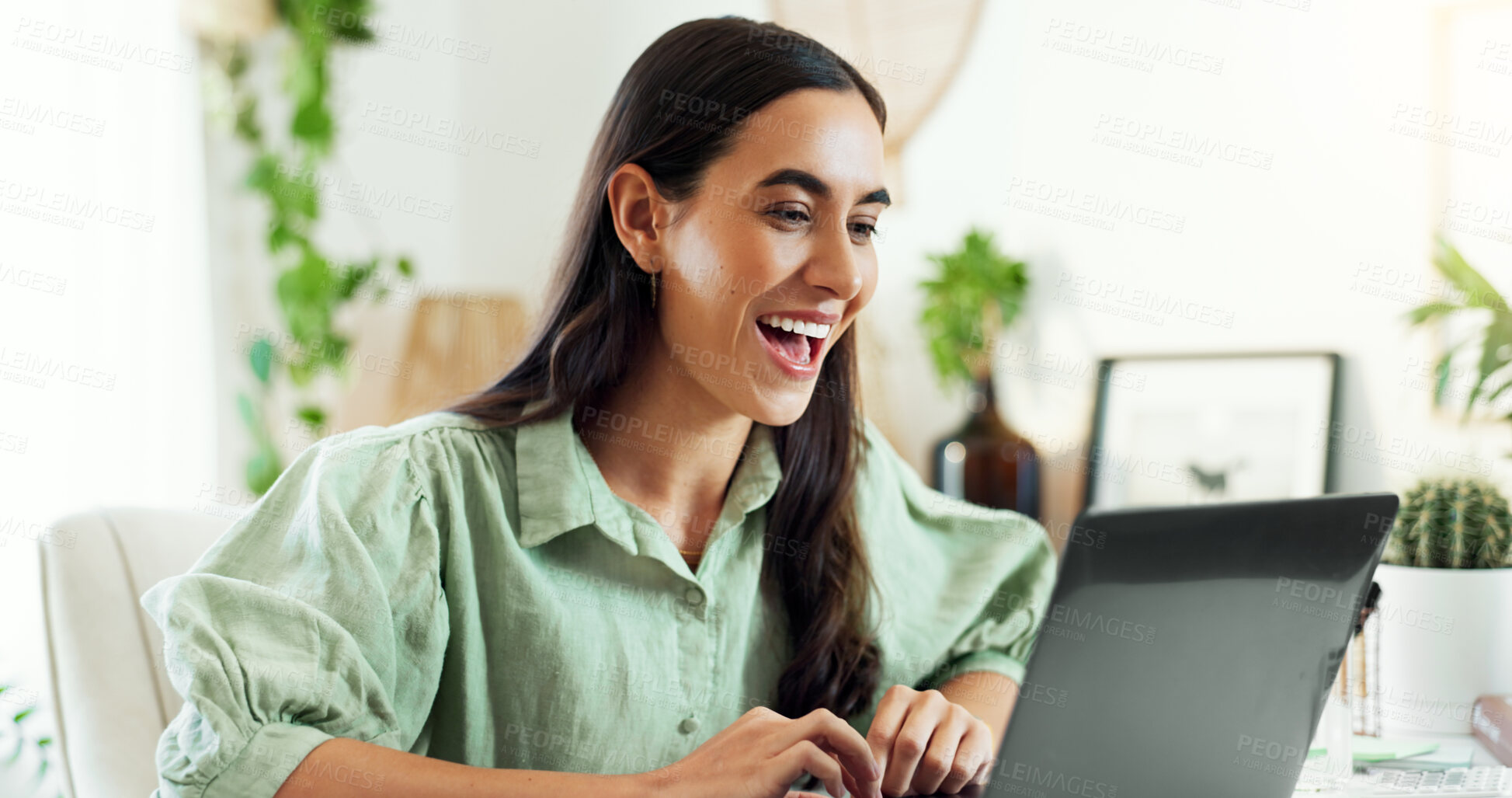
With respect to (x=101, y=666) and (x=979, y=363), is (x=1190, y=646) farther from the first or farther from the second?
(x=979, y=363)

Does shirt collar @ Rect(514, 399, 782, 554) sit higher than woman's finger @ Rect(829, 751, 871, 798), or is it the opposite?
shirt collar @ Rect(514, 399, 782, 554)

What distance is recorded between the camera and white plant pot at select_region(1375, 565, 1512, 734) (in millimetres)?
1097

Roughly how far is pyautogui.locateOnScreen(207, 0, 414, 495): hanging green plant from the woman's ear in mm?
1663

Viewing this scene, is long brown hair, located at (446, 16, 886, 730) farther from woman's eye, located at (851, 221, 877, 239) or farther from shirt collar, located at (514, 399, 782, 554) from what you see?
woman's eye, located at (851, 221, 877, 239)

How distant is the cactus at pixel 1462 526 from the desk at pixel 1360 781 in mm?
178

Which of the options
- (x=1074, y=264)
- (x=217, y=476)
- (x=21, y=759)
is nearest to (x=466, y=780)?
(x=21, y=759)

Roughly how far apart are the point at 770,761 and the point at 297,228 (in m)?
2.21

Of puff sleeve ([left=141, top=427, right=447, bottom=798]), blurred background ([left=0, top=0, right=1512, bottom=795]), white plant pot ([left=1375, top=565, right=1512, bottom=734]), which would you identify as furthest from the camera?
blurred background ([left=0, top=0, right=1512, bottom=795])

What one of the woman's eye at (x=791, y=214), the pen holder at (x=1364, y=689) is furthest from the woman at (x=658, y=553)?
the pen holder at (x=1364, y=689)

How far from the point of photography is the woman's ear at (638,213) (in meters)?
1.06

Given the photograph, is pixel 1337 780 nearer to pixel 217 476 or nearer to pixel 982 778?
pixel 982 778

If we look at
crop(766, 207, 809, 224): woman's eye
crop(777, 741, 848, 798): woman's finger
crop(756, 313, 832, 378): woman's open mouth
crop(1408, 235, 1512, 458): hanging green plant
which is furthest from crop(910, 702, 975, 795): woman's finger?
crop(1408, 235, 1512, 458): hanging green plant

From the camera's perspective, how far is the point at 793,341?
107 cm

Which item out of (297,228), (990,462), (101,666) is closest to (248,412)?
(297,228)
